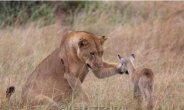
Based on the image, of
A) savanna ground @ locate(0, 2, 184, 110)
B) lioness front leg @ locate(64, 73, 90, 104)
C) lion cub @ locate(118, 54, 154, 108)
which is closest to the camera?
lion cub @ locate(118, 54, 154, 108)

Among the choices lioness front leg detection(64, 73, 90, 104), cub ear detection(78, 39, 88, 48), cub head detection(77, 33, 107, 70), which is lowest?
lioness front leg detection(64, 73, 90, 104)

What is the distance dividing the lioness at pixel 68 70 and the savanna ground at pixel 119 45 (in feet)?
0.64

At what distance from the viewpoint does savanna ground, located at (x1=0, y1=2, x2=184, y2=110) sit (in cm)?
679

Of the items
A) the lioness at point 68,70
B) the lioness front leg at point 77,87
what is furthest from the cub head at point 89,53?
the lioness front leg at point 77,87

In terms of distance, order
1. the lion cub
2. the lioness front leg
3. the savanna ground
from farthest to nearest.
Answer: the savanna ground, the lioness front leg, the lion cub

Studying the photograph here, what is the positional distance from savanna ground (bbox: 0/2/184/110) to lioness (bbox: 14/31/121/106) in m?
0.20

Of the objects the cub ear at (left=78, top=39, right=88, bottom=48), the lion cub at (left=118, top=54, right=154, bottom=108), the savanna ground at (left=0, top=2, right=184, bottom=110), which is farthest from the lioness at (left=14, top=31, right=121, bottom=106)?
the lion cub at (left=118, top=54, right=154, bottom=108)

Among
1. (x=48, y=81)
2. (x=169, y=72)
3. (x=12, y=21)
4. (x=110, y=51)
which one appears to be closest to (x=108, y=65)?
(x=48, y=81)

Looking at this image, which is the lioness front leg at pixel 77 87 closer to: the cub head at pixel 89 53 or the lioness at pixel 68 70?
the lioness at pixel 68 70

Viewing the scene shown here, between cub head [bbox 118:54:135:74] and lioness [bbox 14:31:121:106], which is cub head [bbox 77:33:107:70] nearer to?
lioness [bbox 14:31:121:106]

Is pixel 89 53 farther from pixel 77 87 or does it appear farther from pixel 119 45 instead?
pixel 119 45

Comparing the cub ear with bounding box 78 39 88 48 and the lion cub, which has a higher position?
the cub ear with bounding box 78 39 88 48

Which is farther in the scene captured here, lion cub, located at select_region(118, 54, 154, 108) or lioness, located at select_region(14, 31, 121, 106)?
lioness, located at select_region(14, 31, 121, 106)

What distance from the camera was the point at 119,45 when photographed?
10180 mm
